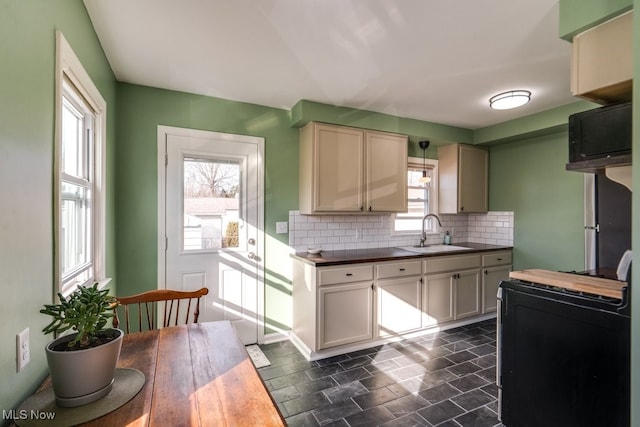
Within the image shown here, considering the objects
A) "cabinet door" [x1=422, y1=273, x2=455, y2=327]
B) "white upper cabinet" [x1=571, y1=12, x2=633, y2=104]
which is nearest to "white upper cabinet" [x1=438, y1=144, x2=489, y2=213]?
"cabinet door" [x1=422, y1=273, x2=455, y2=327]

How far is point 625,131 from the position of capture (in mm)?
1414

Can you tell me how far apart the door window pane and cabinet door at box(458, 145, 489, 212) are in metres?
2.84

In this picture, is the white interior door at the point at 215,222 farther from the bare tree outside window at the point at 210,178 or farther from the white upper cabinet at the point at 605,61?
the white upper cabinet at the point at 605,61

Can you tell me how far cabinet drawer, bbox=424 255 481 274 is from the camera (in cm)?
329

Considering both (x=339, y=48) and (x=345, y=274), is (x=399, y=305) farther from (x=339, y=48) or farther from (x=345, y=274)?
(x=339, y=48)

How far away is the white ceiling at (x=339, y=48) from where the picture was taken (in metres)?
1.71

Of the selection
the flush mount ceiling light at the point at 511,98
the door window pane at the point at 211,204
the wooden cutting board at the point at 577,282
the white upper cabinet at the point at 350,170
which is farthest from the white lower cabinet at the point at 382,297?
the flush mount ceiling light at the point at 511,98

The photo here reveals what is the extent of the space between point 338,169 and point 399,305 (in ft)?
5.03

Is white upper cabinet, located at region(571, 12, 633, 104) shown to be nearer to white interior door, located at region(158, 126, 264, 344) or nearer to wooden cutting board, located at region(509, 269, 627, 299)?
wooden cutting board, located at region(509, 269, 627, 299)

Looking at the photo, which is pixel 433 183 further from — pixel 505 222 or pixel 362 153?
pixel 362 153

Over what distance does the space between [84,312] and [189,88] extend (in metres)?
2.31

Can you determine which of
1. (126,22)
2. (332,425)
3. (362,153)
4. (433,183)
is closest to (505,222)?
(433,183)

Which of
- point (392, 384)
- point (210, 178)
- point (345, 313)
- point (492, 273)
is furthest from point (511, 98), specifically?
point (210, 178)

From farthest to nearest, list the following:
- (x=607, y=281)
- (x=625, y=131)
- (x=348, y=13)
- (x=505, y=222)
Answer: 1. (x=505, y=222)
2. (x=348, y=13)
3. (x=607, y=281)
4. (x=625, y=131)
